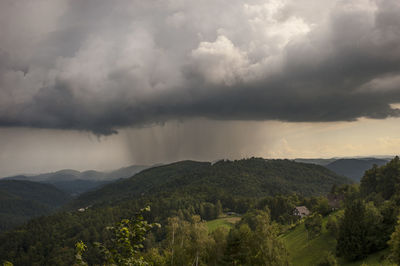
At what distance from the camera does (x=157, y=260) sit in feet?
170

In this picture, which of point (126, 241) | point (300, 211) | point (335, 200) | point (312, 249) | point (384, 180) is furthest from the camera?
point (300, 211)

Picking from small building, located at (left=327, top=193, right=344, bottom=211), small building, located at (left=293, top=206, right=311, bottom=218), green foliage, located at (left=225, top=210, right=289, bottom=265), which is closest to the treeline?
green foliage, located at (left=225, top=210, right=289, bottom=265)

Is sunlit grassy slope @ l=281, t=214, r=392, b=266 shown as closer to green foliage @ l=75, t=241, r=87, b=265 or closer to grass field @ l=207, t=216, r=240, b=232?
green foliage @ l=75, t=241, r=87, b=265

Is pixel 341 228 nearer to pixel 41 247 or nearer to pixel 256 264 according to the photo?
pixel 256 264

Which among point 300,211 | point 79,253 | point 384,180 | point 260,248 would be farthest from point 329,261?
point 300,211

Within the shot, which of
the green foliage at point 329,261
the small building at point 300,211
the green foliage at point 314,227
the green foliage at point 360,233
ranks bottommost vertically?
the small building at point 300,211

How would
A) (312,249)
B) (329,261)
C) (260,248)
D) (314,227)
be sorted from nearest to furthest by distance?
1. (260,248)
2. (329,261)
3. (312,249)
4. (314,227)

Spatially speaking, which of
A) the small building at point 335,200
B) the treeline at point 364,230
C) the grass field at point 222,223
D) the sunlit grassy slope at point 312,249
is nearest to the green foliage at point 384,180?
the small building at point 335,200

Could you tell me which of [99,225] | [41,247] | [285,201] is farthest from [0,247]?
[285,201]

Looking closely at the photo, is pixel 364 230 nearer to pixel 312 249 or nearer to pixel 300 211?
pixel 312 249

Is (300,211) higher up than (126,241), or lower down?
lower down

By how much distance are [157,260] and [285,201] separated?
89123 mm

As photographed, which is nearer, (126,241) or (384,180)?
(126,241)

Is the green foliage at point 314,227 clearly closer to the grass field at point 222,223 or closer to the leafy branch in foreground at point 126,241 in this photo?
the grass field at point 222,223
